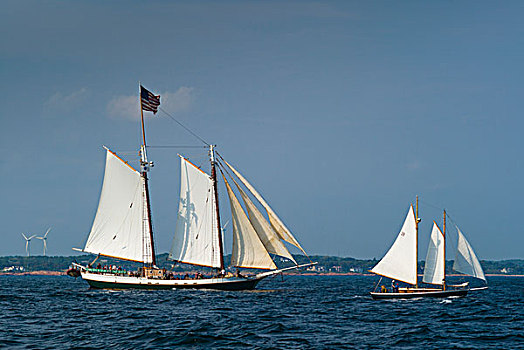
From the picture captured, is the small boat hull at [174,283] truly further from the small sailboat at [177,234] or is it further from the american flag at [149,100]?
the american flag at [149,100]

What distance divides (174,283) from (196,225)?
810cm

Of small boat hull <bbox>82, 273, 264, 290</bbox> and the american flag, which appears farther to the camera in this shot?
the american flag

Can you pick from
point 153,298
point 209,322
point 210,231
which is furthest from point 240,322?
point 210,231

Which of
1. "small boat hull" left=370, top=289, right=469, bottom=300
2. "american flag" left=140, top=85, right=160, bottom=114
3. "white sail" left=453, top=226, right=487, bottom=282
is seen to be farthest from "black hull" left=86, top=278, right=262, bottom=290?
"white sail" left=453, top=226, right=487, bottom=282

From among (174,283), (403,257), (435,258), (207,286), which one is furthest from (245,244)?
(435,258)

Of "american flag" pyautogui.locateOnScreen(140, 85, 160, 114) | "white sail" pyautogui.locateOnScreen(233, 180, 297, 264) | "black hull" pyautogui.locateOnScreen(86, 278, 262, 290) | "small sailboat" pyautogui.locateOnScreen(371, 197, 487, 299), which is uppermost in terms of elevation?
"american flag" pyautogui.locateOnScreen(140, 85, 160, 114)

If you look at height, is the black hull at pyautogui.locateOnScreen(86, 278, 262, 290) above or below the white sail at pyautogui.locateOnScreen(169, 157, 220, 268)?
below

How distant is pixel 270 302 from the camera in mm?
70000

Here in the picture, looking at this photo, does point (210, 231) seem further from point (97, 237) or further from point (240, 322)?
point (240, 322)

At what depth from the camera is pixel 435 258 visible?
73.8 metres

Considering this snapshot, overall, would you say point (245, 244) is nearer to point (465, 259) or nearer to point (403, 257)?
point (403, 257)

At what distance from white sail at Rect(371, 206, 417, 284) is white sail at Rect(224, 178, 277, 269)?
50.8ft

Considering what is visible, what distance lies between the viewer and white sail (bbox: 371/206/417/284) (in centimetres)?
7425

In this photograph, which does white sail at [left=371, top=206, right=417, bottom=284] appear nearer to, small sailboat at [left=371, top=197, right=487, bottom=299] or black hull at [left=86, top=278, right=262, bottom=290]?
small sailboat at [left=371, top=197, right=487, bottom=299]
